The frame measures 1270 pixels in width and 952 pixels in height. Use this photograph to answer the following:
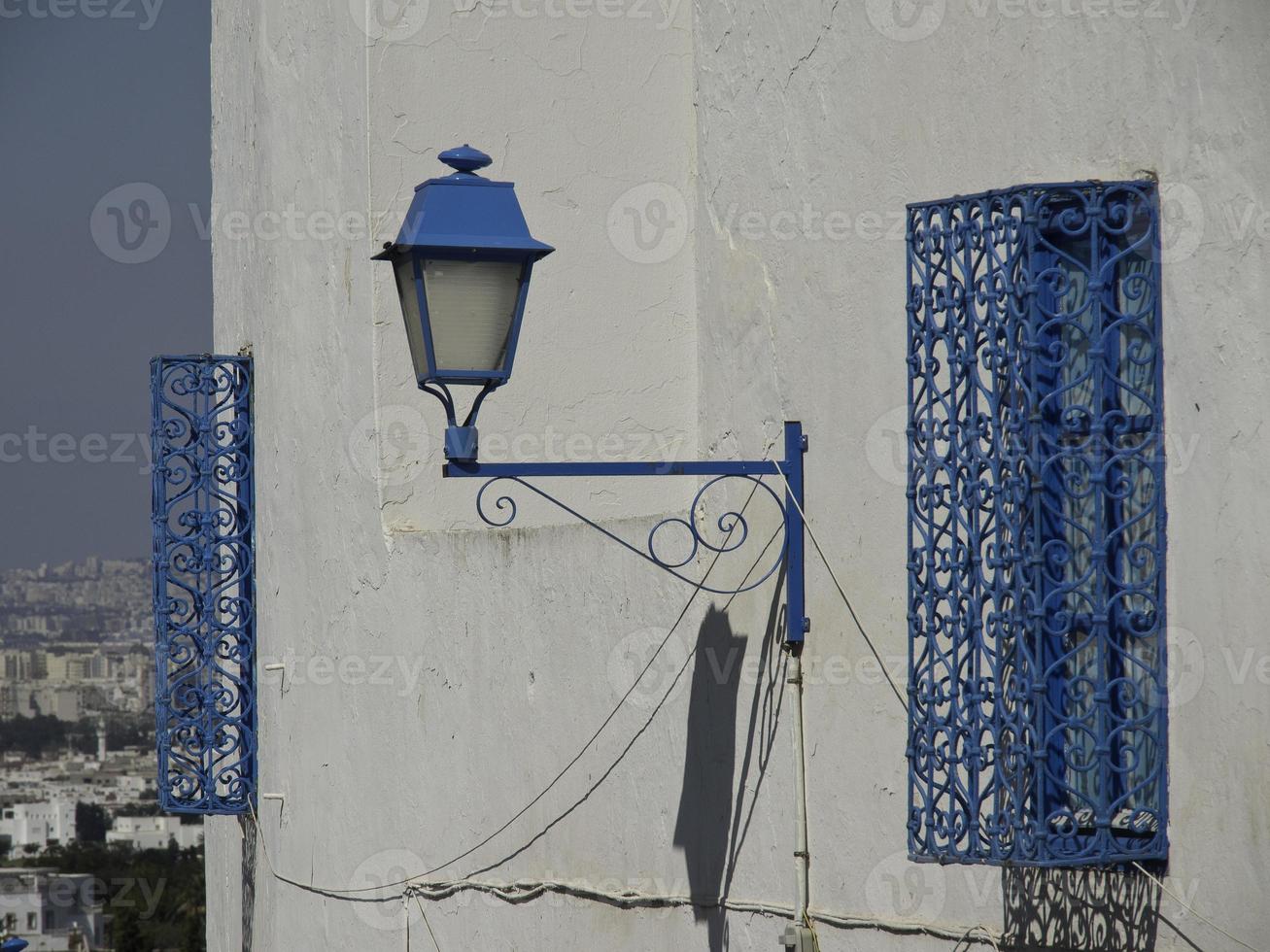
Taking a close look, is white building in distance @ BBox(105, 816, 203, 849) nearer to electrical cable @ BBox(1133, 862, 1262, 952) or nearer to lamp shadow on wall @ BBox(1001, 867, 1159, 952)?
lamp shadow on wall @ BBox(1001, 867, 1159, 952)

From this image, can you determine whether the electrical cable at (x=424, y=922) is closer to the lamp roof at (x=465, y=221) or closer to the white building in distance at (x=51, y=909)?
the lamp roof at (x=465, y=221)

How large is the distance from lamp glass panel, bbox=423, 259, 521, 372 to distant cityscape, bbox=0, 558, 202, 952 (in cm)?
1534

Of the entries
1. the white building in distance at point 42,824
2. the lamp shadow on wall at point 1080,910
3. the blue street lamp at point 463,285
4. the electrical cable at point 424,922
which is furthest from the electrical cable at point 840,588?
the white building in distance at point 42,824

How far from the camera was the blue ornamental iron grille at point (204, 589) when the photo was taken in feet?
28.9

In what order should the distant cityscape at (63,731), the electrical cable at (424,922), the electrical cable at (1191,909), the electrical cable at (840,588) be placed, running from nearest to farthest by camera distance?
the electrical cable at (1191,909)
the electrical cable at (840,588)
the electrical cable at (424,922)
the distant cityscape at (63,731)

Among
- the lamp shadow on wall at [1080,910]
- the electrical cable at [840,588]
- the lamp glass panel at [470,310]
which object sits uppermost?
the lamp glass panel at [470,310]

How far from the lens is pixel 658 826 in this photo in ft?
19.6

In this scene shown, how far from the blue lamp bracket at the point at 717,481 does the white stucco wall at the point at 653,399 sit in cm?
6

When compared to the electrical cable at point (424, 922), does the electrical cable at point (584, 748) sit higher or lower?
higher

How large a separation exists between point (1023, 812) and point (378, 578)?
3.85 meters

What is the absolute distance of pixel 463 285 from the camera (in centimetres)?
468

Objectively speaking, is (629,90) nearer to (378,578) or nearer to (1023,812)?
(378,578)

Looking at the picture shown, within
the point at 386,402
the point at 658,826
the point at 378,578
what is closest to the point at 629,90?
the point at 386,402

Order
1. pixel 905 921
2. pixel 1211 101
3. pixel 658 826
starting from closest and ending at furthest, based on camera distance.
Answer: pixel 1211 101 < pixel 905 921 < pixel 658 826
